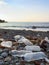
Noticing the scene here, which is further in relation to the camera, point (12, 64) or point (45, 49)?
point (45, 49)

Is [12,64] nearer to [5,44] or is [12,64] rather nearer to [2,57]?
[2,57]

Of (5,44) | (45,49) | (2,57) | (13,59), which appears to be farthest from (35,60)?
(5,44)

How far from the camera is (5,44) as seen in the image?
573cm

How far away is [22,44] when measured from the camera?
5.84 meters

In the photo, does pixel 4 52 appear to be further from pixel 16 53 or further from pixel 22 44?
pixel 22 44

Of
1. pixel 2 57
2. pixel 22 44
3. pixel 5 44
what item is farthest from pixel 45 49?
pixel 2 57

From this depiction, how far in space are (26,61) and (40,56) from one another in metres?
0.37

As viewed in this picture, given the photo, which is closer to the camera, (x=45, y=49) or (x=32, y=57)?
(x=32, y=57)

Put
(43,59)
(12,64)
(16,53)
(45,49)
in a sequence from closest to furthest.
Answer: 1. (12,64)
2. (43,59)
3. (16,53)
4. (45,49)

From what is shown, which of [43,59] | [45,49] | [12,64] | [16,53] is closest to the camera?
[12,64]

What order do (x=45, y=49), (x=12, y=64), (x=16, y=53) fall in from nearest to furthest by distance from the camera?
(x=12, y=64) → (x=16, y=53) → (x=45, y=49)

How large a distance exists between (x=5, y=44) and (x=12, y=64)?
5.94 feet

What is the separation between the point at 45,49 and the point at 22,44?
75 centimetres

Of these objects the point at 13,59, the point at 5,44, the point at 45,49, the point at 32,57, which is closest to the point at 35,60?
the point at 32,57
